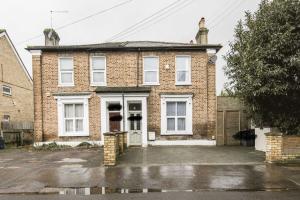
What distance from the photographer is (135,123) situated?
22406 millimetres

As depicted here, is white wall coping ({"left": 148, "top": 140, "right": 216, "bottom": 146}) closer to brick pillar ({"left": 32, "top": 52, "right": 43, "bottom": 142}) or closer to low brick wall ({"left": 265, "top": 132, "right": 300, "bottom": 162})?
brick pillar ({"left": 32, "top": 52, "right": 43, "bottom": 142})

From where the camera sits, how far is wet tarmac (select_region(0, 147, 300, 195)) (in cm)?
968

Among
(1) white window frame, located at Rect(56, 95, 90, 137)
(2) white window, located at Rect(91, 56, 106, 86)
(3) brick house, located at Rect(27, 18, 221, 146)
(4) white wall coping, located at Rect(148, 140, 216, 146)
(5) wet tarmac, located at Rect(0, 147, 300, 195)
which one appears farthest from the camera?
(2) white window, located at Rect(91, 56, 106, 86)

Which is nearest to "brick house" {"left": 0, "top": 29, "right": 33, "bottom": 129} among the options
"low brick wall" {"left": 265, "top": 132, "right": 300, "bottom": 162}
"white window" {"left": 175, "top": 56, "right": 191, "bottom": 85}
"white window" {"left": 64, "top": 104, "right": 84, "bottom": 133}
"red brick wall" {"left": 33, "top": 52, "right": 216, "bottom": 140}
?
"red brick wall" {"left": 33, "top": 52, "right": 216, "bottom": 140}

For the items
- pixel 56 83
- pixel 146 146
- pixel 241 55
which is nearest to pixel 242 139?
pixel 146 146

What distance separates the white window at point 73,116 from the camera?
22250mm

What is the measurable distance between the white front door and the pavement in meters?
6.33

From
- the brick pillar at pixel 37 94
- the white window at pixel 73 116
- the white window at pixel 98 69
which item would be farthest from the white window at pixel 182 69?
the brick pillar at pixel 37 94

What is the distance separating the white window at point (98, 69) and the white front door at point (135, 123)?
260 cm

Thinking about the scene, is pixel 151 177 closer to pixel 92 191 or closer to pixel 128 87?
pixel 92 191

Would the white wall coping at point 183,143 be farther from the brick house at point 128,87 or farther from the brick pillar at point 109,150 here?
the brick pillar at point 109,150

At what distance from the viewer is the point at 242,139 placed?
71.4ft

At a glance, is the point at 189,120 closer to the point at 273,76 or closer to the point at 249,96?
the point at 249,96

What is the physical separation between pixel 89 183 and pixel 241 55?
9443mm
